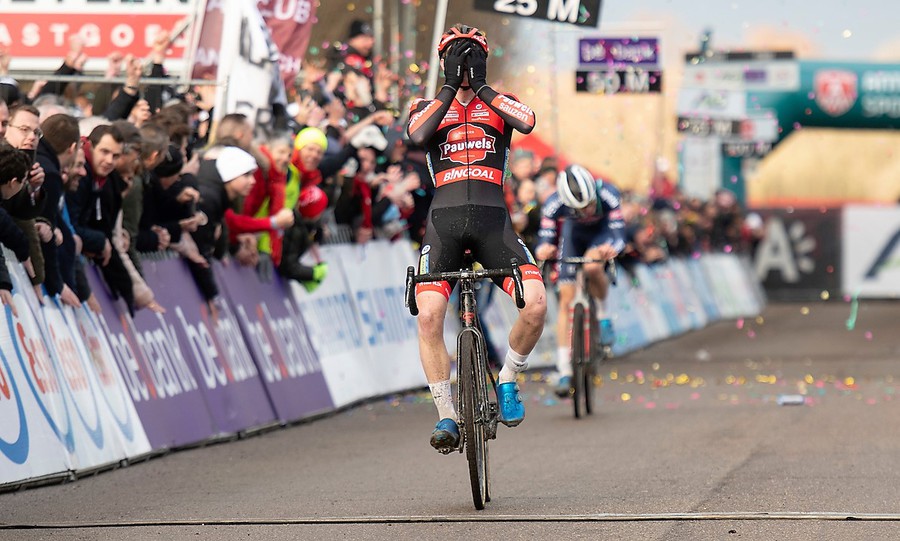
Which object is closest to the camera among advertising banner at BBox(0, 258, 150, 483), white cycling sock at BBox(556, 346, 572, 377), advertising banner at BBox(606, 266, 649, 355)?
advertising banner at BBox(0, 258, 150, 483)

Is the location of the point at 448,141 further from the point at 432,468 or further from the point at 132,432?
the point at 132,432

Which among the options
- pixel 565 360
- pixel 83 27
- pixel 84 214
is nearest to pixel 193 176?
pixel 84 214

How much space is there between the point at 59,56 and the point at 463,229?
6.30 m

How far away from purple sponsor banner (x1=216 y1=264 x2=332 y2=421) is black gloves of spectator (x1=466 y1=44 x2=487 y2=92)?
4674mm

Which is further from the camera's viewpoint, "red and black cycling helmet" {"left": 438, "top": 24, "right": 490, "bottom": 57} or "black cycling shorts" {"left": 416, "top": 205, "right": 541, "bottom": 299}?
"red and black cycling helmet" {"left": 438, "top": 24, "right": 490, "bottom": 57}

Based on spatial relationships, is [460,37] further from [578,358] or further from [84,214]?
[578,358]

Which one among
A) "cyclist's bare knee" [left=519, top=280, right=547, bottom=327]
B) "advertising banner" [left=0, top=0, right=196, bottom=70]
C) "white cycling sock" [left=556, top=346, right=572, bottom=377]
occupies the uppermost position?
"advertising banner" [left=0, top=0, right=196, bottom=70]

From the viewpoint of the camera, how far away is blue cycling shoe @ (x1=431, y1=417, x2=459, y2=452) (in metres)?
8.94

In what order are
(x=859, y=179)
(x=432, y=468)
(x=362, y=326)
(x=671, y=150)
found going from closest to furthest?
1. (x=432, y=468)
2. (x=362, y=326)
3. (x=671, y=150)
4. (x=859, y=179)

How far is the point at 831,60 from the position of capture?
46406 millimetres

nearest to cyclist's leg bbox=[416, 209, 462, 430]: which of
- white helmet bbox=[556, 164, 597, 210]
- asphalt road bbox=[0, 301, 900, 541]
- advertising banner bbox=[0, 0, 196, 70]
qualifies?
asphalt road bbox=[0, 301, 900, 541]

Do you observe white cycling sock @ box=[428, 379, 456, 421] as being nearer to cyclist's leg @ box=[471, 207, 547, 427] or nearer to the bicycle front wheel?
cyclist's leg @ box=[471, 207, 547, 427]

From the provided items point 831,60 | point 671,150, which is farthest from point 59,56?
point 671,150

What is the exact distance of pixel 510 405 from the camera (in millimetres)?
9492
